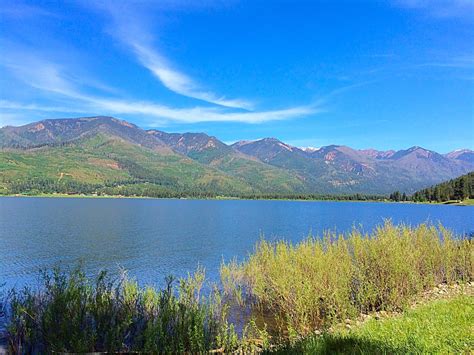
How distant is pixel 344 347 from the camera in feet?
27.7

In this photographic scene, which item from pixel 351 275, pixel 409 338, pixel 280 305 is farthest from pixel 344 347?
pixel 351 275

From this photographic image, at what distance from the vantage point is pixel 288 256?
1733 cm

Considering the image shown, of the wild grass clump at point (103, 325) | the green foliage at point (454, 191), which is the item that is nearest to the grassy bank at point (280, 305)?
the wild grass clump at point (103, 325)

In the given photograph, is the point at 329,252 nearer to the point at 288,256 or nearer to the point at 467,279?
the point at 288,256

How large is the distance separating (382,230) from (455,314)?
6694 mm

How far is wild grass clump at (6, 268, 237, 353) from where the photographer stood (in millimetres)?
10586

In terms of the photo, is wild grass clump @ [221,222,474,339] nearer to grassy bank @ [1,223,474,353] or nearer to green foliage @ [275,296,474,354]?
grassy bank @ [1,223,474,353]

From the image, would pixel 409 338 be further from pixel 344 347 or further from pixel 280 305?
pixel 280 305

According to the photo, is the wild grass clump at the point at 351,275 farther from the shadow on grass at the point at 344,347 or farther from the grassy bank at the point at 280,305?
the shadow on grass at the point at 344,347

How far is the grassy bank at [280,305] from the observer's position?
10.4m

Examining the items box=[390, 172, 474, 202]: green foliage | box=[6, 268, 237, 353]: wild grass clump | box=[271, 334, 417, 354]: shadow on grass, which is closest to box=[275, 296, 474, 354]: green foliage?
box=[271, 334, 417, 354]: shadow on grass

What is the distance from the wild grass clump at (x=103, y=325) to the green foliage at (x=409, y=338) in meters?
3.45

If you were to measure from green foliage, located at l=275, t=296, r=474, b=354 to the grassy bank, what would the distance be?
0.04 metres

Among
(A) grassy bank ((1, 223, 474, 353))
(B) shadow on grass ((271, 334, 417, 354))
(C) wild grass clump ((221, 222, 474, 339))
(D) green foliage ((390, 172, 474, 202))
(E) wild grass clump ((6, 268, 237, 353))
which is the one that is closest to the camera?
(B) shadow on grass ((271, 334, 417, 354))
